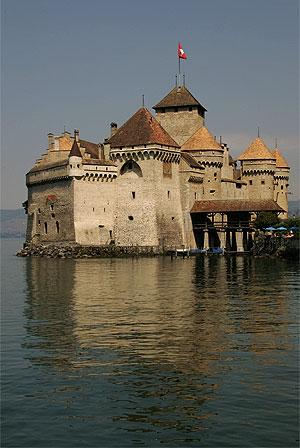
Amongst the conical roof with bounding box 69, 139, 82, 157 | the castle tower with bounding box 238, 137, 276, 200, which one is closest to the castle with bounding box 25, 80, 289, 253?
the conical roof with bounding box 69, 139, 82, 157

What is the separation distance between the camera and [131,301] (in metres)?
29.8

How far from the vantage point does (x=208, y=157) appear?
240 ft

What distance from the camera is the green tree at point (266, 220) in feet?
215

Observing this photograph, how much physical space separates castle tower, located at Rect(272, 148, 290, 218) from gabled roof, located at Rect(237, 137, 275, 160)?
7795 millimetres

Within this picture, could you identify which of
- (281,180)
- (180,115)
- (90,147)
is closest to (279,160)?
(281,180)

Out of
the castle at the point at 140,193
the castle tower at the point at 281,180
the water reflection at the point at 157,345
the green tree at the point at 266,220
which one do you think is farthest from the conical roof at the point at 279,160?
the water reflection at the point at 157,345

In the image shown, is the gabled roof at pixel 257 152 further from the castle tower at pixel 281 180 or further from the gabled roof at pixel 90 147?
the gabled roof at pixel 90 147

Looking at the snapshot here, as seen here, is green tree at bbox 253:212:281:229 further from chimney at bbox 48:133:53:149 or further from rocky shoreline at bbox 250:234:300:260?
chimney at bbox 48:133:53:149

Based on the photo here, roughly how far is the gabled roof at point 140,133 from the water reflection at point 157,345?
29.8 metres

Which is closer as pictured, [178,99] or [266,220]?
[266,220]

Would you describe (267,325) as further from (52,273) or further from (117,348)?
(52,273)

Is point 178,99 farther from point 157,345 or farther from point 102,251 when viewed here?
point 157,345

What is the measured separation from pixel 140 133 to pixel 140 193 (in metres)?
5.80

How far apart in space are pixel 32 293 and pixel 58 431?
2179cm
